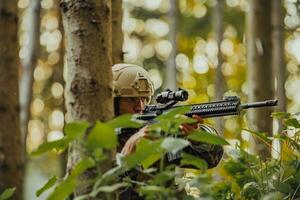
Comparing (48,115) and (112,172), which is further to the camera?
(48,115)

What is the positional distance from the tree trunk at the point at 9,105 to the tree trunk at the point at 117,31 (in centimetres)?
133

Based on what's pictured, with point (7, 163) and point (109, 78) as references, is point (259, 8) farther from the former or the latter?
point (109, 78)

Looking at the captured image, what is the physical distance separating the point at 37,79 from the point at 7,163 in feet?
48.7

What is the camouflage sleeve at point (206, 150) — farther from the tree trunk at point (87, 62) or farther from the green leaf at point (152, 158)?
the green leaf at point (152, 158)

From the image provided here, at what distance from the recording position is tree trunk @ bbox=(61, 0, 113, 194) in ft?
8.30

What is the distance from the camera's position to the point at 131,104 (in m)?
4.02

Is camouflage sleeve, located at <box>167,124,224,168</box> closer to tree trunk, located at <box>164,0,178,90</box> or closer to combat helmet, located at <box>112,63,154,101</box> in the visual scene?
combat helmet, located at <box>112,63,154,101</box>

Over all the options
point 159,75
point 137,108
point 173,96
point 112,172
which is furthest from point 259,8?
point 159,75

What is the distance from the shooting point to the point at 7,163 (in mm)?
6168

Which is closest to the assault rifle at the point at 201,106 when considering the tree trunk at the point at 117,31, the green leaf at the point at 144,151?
the green leaf at the point at 144,151

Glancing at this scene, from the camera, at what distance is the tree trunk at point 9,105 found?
6168 mm

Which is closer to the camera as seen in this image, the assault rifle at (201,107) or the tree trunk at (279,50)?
the assault rifle at (201,107)

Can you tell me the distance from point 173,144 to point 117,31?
359 centimetres

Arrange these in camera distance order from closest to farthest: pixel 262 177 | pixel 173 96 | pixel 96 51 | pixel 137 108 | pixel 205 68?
1. pixel 96 51
2. pixel 262 177
3. pixel 173 96
4. pixel 137 108
5. pixel 205 68
